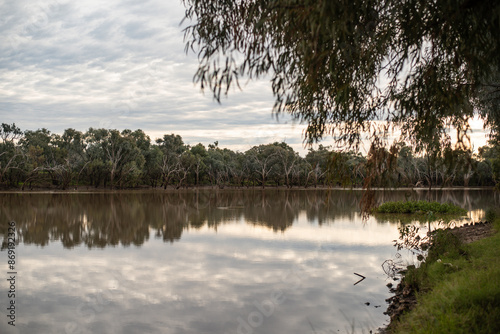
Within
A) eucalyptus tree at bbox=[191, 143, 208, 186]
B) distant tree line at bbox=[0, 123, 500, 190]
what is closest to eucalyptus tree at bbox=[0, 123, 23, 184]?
distant tree line at bbox=[0, 123, 500, 190]

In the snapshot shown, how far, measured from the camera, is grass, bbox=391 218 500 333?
414 cm

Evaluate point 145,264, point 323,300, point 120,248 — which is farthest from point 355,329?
point 120,248

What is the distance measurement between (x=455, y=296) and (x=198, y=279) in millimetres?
4463

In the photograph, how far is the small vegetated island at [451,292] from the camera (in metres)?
4.18

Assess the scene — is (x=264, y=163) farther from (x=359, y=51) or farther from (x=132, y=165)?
(x=359, y=51)

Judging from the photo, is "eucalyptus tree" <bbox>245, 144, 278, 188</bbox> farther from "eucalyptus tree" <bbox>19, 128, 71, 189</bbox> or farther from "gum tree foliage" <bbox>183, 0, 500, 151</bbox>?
"gum tree foliage" <bbox>183, 0, 500, 151</bbox>

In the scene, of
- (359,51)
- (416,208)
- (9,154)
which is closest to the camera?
(359,51)

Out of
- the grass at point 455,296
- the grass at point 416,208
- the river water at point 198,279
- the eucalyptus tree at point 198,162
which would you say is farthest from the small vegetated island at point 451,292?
the eucalyptus tree at point 198,162

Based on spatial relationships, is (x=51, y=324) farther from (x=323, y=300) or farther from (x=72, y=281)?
(x=323, y=300)

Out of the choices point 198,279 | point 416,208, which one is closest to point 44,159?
point 416,208

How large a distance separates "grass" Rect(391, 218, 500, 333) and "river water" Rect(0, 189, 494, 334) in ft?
2.19

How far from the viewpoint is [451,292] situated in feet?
16.5

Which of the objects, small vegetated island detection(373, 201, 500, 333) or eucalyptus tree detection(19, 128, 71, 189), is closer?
small vegetated island detection(373, 201, 500, 333)

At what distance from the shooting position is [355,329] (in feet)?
17.9
